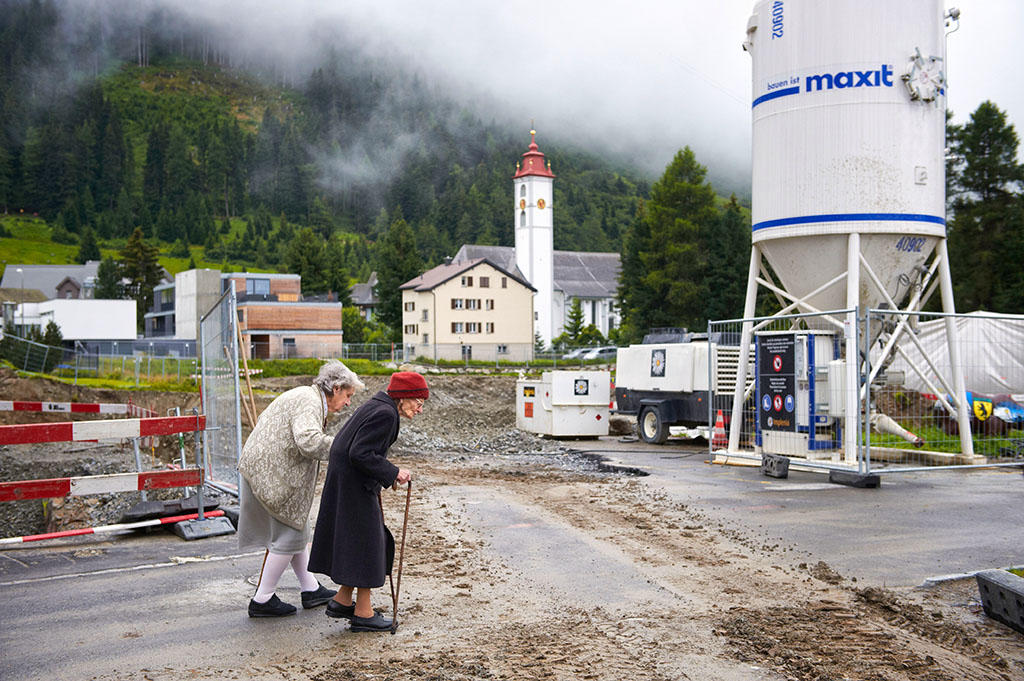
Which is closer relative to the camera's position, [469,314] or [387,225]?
[469,314]

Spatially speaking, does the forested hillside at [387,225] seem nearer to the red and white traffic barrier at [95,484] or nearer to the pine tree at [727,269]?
the pine tree at [727,269]

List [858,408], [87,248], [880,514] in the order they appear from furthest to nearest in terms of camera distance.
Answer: [87,248], [858,408], [880,514]

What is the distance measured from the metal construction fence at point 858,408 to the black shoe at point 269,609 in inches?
371

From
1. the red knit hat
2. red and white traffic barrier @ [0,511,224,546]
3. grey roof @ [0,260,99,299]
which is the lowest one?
red and white traffic barrier @ [0,511,224,546]

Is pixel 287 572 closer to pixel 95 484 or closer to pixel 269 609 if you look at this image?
pixel 269 609

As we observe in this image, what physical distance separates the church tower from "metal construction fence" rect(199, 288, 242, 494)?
92844 millimetres

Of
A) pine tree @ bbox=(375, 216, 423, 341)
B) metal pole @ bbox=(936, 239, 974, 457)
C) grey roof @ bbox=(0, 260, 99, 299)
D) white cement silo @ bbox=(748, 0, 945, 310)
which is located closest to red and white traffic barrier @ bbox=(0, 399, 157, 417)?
white cement silo @ bbox=(748, 0, 945, 310)

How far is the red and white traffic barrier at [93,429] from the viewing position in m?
7.70

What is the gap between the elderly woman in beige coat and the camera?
19.4 ft

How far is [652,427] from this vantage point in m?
21.7

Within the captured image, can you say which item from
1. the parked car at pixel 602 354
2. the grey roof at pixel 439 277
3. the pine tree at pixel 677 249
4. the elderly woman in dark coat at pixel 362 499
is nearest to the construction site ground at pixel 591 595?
the elderly woman in dark coat at pixel 362 499

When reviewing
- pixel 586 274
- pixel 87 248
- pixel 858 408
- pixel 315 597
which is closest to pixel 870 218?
pixel 858 408

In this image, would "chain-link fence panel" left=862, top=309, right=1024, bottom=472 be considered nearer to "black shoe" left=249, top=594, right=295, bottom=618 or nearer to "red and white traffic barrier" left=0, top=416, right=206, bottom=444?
"red and white traffic barrier" left=0, top=416, right=206, bottom=444

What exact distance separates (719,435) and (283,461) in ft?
44.7
